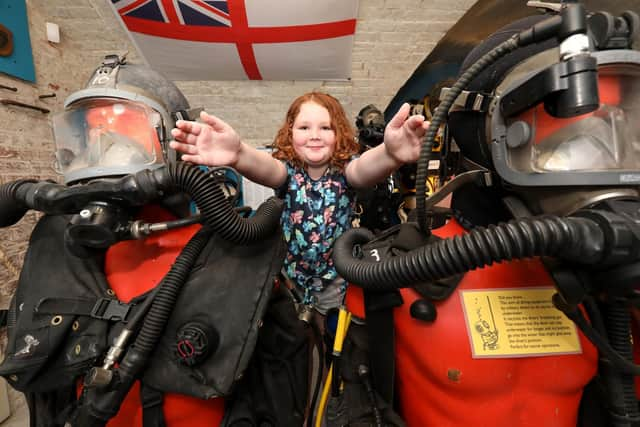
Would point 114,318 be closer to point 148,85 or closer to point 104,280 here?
point 104,280

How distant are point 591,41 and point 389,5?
6.48 feet

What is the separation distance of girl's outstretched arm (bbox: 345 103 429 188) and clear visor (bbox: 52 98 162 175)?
780 mm

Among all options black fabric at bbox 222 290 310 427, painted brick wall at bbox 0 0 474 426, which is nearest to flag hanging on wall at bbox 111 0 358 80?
painted brick wall at bbox 0 0 474 426

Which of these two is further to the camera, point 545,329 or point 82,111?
point 82,111

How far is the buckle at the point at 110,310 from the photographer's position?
0.67m

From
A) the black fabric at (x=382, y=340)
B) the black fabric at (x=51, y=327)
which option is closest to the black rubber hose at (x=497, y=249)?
the black fabric at (x=382, y=340)

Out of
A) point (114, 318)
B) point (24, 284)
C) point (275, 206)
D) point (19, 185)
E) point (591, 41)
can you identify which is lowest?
point (114, 318)

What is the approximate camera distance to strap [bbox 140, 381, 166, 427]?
654mm

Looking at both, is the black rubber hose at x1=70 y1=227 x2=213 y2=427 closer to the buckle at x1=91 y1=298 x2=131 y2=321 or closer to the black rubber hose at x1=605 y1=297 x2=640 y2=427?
the buckle at x1=91 y1=298 x2=131 y2=321

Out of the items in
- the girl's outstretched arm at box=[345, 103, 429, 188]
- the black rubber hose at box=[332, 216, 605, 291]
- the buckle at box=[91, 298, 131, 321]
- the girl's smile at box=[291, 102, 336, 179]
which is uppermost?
the girl's smile at box=[291, 102, 336, 179]

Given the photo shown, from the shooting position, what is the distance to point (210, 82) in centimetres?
250

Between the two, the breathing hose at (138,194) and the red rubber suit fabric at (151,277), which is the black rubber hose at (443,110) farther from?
the red rubber suit fabric at (151,277)

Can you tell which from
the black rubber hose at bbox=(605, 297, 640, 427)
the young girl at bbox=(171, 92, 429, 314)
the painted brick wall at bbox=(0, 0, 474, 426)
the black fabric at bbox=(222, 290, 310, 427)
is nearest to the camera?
the black rubber hose at bbox=(605, 297, 640, 427)

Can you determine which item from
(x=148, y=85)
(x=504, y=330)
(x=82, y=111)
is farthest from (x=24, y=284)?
(x=504, y=330)
